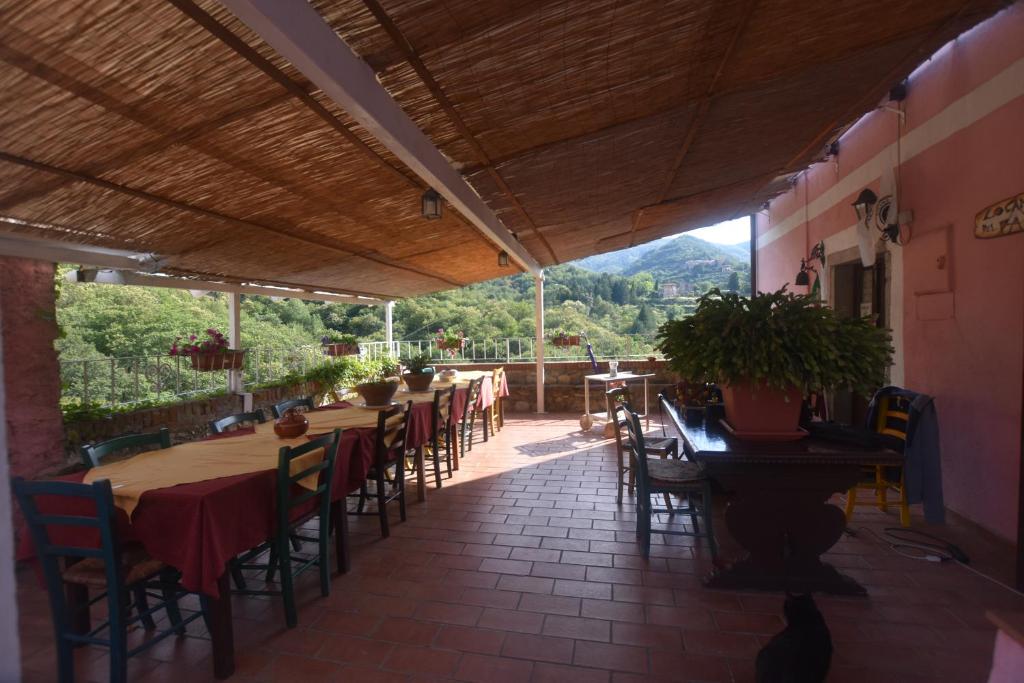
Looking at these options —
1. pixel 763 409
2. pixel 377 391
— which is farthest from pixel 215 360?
pixel 763 409

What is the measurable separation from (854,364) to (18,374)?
4.44 metres

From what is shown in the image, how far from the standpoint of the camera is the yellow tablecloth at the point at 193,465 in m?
2.03

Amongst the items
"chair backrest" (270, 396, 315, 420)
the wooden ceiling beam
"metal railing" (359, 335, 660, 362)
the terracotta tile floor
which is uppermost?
the wooden ceiling beam

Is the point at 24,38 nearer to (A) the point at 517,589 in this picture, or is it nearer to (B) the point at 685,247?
(A) the point at 517,589

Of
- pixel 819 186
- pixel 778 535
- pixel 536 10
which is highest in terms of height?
pixel 819 186

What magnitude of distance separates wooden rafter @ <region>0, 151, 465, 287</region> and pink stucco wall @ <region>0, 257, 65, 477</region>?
113 cm

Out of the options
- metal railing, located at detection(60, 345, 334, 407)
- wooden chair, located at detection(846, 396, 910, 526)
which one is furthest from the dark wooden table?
metal railing, located at detection(60, 345, 334, 407)

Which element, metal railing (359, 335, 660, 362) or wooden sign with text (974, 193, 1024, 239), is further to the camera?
metal railing (359, 335, 660, 362)

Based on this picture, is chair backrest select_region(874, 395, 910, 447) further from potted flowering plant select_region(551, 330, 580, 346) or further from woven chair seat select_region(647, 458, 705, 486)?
potted flowering plant select_region(551, 330, 580, 346)

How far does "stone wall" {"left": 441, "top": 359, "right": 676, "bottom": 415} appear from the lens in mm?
7973

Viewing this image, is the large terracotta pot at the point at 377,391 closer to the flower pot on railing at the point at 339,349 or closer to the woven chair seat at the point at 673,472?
the woven chair seat at the point at 673,472

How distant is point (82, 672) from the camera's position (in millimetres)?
2086

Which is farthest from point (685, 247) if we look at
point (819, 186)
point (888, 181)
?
point (888, 181)

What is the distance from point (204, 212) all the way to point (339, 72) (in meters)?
1.74
